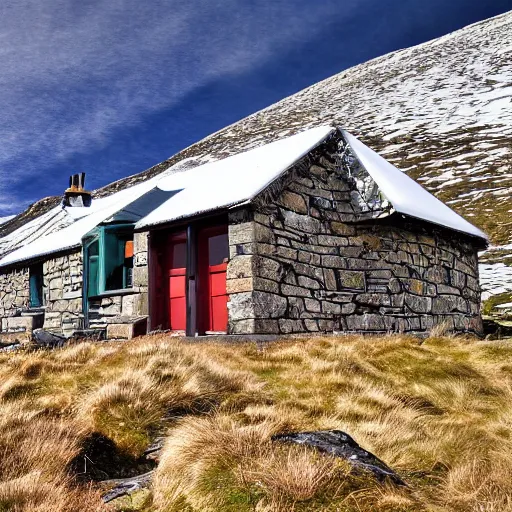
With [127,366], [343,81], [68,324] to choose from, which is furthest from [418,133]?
[127,366]

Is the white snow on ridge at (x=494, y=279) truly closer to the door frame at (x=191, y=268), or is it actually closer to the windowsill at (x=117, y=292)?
the door frame at (x=191, y=268)

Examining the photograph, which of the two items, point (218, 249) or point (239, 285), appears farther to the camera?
point (218, 249)

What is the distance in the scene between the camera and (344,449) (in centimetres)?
357

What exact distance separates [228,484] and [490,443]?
240cm

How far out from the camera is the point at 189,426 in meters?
4.03

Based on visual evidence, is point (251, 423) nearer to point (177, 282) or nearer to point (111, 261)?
point (177, 282)

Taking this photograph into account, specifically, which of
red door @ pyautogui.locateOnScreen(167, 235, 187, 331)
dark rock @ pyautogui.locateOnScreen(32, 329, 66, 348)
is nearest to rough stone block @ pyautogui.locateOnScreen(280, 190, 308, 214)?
red door @ pyautogui.locateOnScreen(167, 235, 187, 331)

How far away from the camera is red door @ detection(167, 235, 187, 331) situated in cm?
1141

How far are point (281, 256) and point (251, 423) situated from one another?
5.76m

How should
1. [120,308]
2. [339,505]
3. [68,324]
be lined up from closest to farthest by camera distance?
[339,505]
[120,308]
[68,324]

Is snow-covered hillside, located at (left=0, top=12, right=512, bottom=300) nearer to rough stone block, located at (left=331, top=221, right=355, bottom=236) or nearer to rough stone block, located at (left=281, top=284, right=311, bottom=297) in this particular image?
rough stone block, located at (left=331, top=221, right=355, bottom=236)

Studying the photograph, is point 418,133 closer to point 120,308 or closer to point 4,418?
point 120,308

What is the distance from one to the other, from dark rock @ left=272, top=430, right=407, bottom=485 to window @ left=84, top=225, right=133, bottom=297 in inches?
A: 374

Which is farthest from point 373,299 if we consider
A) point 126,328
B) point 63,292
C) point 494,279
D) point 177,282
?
point 63,292
